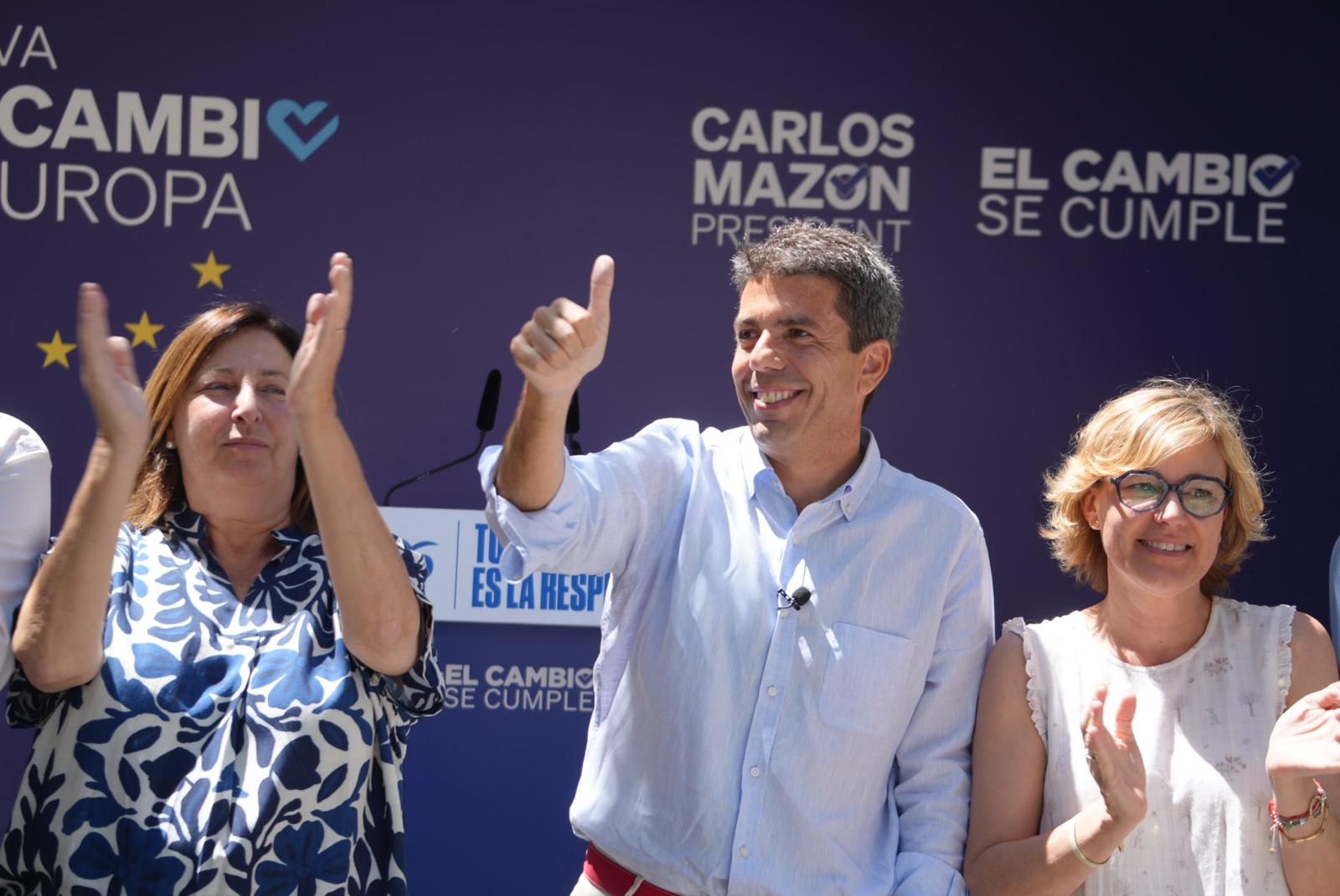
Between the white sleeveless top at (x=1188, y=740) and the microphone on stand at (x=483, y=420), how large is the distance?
1.62 m

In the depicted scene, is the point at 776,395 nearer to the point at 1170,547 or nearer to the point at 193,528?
the point at 1170,547

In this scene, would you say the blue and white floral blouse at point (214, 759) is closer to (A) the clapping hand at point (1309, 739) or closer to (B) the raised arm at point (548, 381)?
(B) the raised arm at point (548, 381)

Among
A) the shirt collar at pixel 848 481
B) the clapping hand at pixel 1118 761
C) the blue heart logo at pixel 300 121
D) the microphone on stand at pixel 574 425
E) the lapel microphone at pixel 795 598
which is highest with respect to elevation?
the blue heart logo at pixel 300 121

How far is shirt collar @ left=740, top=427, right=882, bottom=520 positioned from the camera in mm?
2289

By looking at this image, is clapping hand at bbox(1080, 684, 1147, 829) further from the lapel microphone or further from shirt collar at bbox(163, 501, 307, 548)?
shirt collar at bbox(163, 501, 307, 548)

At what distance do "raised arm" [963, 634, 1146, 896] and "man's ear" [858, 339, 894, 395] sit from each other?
0.47 m

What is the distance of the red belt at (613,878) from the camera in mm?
2180

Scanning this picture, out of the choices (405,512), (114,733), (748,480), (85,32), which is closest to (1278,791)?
(748,480)

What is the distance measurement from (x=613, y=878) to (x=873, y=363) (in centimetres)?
93

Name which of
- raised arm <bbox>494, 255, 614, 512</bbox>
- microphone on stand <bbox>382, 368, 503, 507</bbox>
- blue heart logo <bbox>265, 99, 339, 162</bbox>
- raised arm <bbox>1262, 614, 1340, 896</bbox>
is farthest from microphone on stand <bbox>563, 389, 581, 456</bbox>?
raised arm <bbox>1262, 614, 1340, 896</bbox>

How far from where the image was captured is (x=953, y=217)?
146 inches

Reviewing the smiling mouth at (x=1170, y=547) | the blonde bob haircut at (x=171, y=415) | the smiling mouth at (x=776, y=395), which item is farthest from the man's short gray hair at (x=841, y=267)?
the blonde bob haircut at (x=171, y=415)

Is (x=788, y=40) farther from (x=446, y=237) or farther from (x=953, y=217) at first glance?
(x=446, y=237)

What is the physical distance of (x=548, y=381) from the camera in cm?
189
